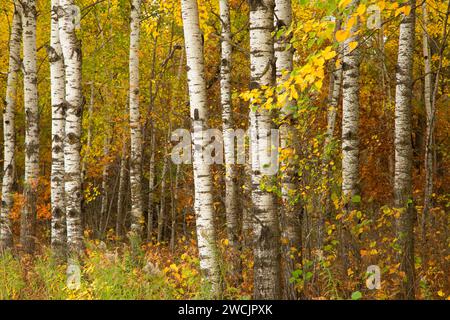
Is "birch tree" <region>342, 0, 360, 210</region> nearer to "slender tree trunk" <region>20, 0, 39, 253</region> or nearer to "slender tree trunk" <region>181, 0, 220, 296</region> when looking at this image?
"slender tree trunk" <region>181, 0, 220, 296</region>

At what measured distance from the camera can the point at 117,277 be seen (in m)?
7.54

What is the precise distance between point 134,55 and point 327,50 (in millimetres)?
8703

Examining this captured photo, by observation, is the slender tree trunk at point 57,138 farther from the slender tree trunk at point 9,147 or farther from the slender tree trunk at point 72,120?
the slender tree trunk at point 9,147

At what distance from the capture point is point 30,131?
1225cm

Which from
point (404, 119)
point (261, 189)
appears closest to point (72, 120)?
point (261, 189)

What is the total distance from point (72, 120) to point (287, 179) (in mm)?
3498

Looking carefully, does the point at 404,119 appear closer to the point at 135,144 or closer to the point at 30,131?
the point at 135,144

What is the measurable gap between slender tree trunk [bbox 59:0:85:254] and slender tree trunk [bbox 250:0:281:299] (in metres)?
3.78

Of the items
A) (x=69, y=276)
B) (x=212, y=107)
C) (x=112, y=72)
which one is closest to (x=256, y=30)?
(x=69, y=276)

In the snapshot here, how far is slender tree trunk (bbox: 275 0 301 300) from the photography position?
23.8 ft

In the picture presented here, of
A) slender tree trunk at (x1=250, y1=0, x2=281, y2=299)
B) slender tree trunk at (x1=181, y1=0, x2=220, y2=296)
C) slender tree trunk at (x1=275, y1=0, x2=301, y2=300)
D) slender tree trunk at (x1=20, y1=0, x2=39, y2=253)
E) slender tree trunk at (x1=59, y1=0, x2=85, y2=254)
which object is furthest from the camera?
slender tree trunk at (x1=20, y1=0, x2=39, y2=253)

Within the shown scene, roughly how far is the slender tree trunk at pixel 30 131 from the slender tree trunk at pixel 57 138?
3.92ft

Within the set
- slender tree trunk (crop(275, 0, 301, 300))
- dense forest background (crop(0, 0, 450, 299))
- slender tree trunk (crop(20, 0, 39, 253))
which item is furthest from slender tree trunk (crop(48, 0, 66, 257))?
slender tree trunk (crop(275, 0, 301, 300))
